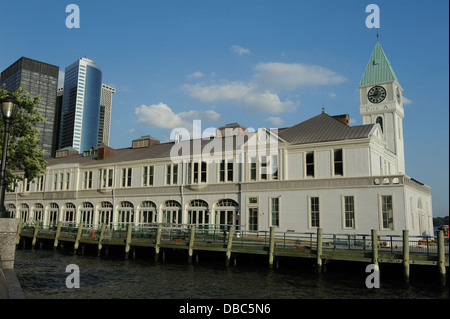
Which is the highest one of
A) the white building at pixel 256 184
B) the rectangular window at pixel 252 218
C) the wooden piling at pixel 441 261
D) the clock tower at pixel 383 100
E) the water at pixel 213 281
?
the clock tower at pixel 383 100

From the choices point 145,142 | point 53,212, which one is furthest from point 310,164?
point 53,212

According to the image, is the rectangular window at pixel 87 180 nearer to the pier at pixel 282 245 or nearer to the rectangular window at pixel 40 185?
the rectangular window at pixel 40 185

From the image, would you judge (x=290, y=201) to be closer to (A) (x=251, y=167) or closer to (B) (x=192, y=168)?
(A) (x=251, y=167)

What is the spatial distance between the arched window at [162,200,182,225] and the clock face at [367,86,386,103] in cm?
5153

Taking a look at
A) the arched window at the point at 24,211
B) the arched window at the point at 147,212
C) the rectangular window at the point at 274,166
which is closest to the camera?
the rectangular window at the point at 274,166

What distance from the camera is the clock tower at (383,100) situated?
73000 mm

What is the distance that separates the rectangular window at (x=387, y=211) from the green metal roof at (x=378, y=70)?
52.3m

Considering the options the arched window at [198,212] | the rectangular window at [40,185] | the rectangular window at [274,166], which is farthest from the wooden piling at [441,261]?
the rectangular window at [40,185]

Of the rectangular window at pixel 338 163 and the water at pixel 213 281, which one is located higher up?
the rectangular window at pixel 338 163

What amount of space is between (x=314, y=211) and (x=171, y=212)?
15569mm

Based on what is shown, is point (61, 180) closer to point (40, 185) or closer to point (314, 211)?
point (40, 185)

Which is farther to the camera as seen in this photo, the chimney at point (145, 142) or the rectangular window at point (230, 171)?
the chimney at point (145, 142)

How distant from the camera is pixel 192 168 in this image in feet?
130
